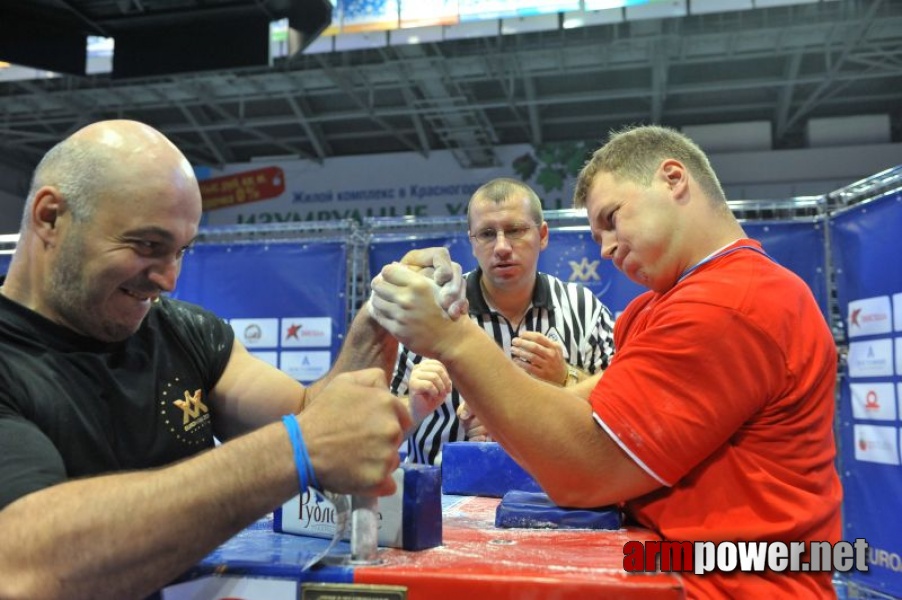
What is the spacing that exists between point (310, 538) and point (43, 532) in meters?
0.41

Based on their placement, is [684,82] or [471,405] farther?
[684,82]

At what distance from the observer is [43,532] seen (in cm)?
86

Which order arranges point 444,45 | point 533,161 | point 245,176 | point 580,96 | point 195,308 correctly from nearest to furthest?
point 195,308, point 444,45, point 580,96, point 533,161, point 245,176

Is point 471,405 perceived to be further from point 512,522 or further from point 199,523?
point 199,523

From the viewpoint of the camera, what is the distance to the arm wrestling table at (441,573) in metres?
0.83

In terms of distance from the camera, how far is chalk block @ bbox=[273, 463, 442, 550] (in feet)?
3.34

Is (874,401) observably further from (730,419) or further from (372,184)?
(372,184)

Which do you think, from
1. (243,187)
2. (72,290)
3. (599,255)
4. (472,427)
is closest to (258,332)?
(599,255)

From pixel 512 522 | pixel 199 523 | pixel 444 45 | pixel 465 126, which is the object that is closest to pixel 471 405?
pixel 512 522

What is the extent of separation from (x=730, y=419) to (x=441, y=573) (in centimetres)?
60

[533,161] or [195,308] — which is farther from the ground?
[533,161]

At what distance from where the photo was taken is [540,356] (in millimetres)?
2301

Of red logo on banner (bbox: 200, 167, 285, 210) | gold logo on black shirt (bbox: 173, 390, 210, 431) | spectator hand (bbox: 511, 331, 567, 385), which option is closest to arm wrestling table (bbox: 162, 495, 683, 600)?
gold logo on black shirt (bbox: 173, 390, 210, 431)

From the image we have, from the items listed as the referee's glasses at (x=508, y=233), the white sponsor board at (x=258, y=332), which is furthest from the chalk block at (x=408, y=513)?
the white sponsor board at (x=258, y=332)
